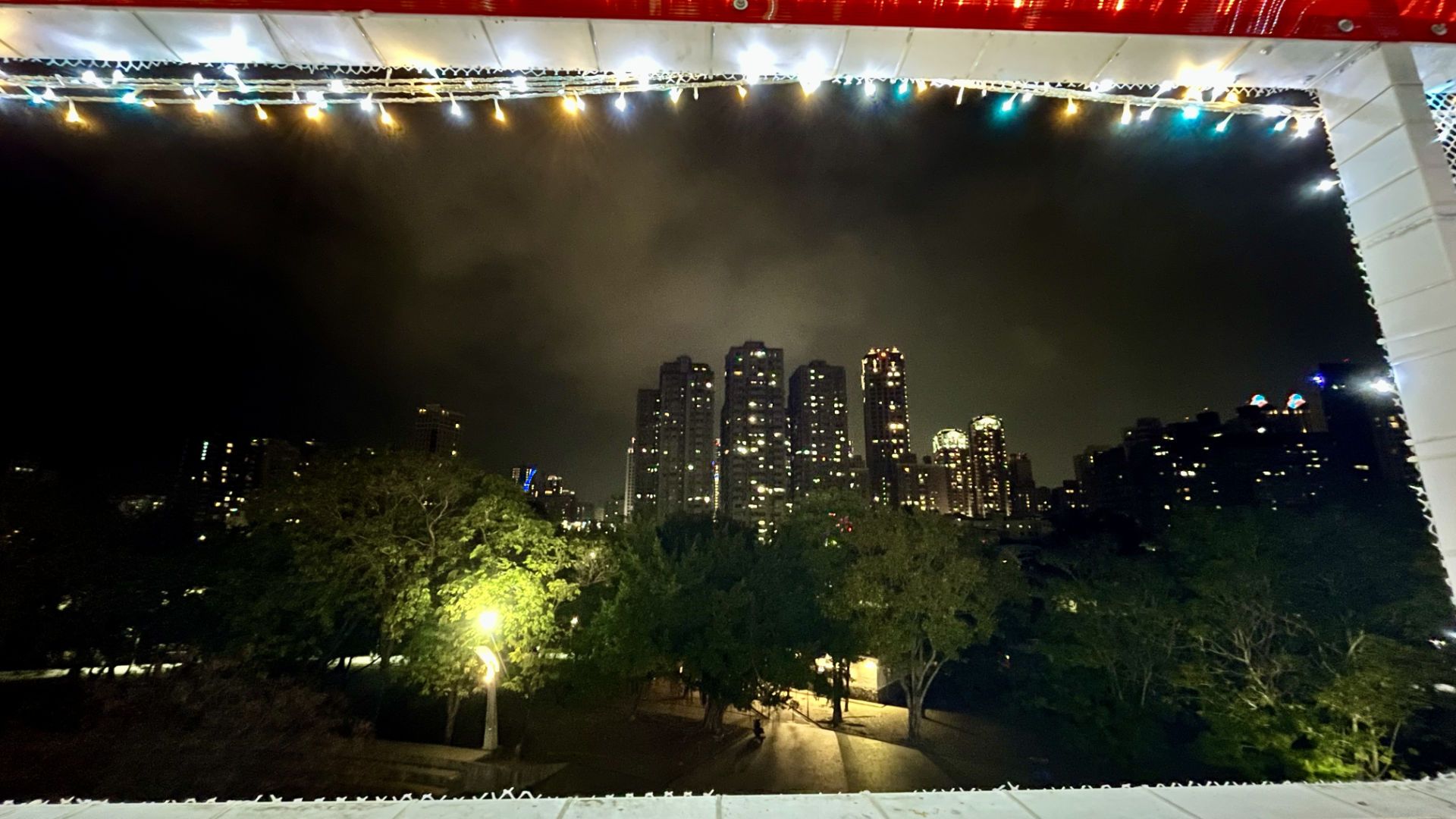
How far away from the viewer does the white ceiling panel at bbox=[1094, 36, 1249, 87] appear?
290 centimetres

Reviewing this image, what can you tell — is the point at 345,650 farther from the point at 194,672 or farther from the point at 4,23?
the point at 4,23

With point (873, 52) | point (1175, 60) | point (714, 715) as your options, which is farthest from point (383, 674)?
point (1175, 60)

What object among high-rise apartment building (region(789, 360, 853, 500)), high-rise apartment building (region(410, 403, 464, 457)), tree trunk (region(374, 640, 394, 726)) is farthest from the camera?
high-rise apartment building (region(789, 360, 853, 500))

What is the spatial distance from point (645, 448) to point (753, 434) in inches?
651

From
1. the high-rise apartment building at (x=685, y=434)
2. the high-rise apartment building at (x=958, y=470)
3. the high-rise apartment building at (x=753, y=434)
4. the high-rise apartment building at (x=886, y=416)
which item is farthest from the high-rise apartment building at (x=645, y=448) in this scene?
the high-rise apartment building at (x=958, y=470)

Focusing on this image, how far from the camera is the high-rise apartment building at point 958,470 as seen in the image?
114 metres

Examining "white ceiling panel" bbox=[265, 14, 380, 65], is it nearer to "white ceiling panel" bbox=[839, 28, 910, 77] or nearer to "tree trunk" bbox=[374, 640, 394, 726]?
"white ceiling panel" bbox=[839, 28, 910, 77]

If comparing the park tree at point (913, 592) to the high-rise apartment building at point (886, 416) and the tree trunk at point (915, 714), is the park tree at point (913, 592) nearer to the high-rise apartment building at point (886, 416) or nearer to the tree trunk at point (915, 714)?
the tree trunk at point (915, 714)

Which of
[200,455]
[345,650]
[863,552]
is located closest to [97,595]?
[345,650]

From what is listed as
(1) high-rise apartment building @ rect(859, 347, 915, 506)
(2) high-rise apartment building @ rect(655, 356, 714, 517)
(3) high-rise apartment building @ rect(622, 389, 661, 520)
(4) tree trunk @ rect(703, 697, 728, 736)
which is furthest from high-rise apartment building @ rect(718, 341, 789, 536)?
(4) tree trunk @ rect(703, 697, 728, 736)

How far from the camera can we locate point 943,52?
3.02 meters

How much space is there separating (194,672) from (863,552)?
50.4 ft

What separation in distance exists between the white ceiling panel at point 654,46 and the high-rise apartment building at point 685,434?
268 ft

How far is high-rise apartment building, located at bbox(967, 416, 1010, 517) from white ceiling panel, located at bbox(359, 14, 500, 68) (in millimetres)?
118438
